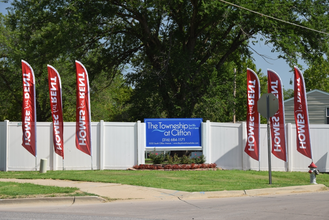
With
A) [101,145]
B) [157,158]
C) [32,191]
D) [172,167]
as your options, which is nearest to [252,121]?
[172,167]

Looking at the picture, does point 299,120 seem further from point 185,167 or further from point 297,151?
point 185,167

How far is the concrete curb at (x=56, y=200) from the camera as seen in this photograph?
383 inches

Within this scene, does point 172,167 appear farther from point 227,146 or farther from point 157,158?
point 227,146

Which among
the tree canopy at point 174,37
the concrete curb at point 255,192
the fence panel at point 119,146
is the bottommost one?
the concrete curb at point 255,192

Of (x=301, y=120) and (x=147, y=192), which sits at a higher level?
(x=301, y=120)

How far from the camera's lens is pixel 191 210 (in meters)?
8.96

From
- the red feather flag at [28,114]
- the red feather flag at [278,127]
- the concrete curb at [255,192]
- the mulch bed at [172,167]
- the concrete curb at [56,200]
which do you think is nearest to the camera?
the concrete curb at [56,200]

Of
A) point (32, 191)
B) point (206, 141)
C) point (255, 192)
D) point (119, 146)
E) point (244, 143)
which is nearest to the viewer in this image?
point (32, 191)

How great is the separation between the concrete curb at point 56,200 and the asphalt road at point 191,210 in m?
0.26

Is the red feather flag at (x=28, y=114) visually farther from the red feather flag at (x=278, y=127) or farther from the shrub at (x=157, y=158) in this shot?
the red feather flag at (x=278, y=127)

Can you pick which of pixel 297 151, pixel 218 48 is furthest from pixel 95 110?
pixel 297 151

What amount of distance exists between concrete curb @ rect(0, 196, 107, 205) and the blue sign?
8.07 metres

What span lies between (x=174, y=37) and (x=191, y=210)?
1667cm

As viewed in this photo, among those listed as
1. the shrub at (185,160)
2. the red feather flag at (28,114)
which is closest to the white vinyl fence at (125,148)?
the red feather flag at (28,114)
